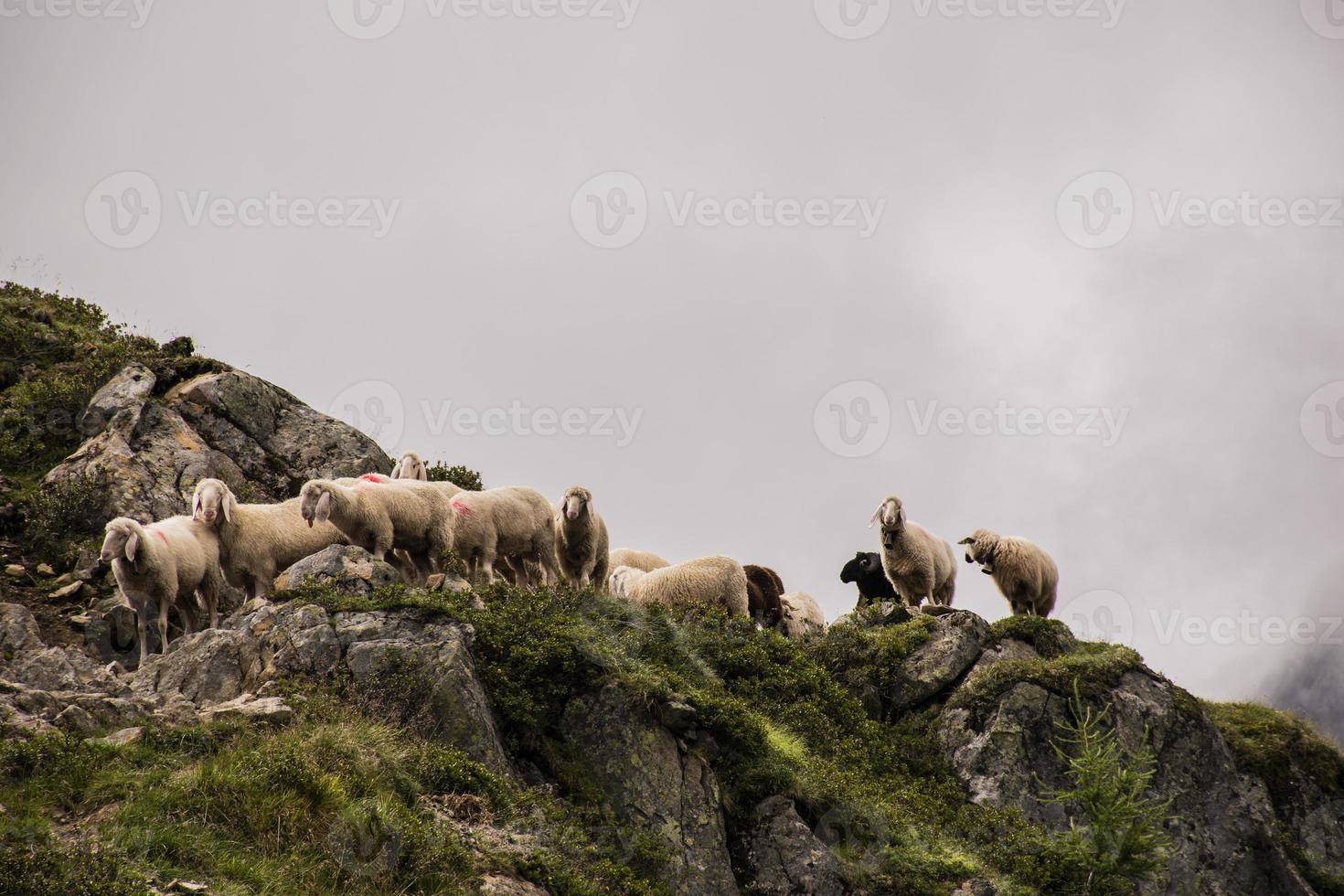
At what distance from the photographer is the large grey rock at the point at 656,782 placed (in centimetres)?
1247

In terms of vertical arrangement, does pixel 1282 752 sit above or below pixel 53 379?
below

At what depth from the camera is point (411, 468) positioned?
20.4 meters

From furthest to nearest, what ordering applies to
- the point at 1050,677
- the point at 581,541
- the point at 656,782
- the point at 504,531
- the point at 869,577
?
1. the point at 869,577
2. the point at 581,541
3. the point at 504,531
4. the point at 1050,677
5. the point at 656,782

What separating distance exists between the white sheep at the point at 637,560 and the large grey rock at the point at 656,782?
9631 millimetres

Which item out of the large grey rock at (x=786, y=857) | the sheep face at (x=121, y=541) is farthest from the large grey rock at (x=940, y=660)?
the sheep face at (x=121, y=541)

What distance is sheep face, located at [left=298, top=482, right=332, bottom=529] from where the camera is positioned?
1589 centimetres

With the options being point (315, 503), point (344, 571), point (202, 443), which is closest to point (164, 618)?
point (315, 503)

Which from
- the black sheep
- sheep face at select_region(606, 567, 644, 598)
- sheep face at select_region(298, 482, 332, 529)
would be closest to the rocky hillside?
sheep face at select_region(298, 482, 332, 529)

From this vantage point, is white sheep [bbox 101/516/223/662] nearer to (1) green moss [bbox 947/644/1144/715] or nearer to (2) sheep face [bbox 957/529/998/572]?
(1) green moss [bbox 947/644/1144/715]

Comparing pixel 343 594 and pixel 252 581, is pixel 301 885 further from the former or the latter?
pixel 252 581

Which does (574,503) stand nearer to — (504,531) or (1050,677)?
(504,531)

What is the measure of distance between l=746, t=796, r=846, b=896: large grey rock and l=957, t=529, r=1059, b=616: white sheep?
32.2 feet

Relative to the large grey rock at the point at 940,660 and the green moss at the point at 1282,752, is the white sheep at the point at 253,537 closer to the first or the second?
the large grey rock at the point at 940,660

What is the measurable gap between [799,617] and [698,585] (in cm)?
411
